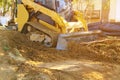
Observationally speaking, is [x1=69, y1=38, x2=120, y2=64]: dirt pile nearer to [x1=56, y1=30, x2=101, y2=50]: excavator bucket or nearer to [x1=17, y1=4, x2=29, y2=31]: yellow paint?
[x1=56, y1=30, x2=101, y2=50]: excavator bucket

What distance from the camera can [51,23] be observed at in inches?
387

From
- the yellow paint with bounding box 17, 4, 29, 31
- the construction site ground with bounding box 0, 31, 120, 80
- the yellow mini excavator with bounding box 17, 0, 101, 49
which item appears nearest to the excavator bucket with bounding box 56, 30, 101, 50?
the yellow mini excavator with bounding box 17, 0, 101, 49

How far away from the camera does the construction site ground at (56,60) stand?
5.91 m

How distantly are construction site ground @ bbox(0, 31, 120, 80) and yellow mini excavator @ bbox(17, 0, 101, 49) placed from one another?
30cm

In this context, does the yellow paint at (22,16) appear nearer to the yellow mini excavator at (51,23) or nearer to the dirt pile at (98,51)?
the yellow mini excavator at (51,23)

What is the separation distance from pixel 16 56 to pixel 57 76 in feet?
6.13

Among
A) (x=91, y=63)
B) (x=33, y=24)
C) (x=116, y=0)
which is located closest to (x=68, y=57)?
(x=91, y=63)

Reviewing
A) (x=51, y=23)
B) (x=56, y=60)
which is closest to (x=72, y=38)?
(x=51, y=23)

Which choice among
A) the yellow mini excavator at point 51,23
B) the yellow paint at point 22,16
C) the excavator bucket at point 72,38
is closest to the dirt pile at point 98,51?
the excavator bucket at point 72,38

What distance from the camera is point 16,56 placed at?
7383 mm

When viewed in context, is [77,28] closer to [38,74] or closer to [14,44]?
[14,44]

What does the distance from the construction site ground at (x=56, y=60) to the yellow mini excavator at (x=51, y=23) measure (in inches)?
12.0

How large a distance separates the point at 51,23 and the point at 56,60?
235cm

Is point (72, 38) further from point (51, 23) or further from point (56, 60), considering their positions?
point (56, 60)
